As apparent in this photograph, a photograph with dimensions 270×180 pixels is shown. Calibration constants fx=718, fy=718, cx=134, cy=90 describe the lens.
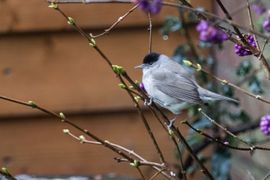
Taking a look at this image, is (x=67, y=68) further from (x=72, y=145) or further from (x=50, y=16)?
(x=72, y=145)

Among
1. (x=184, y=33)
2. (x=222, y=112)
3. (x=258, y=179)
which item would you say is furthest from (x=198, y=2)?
(x=258, y=179)

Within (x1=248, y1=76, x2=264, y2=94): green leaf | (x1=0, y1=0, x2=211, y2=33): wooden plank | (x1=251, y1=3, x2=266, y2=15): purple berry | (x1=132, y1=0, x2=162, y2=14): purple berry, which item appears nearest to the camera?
(x1=132, y1=0, x2=162, y2=14): purple berry

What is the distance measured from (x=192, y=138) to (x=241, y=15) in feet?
1.58

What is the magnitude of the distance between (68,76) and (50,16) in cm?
25

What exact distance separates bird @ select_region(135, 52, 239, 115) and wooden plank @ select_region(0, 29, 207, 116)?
2.03ft

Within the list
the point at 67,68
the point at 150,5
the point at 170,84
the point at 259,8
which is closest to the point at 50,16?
the point at 67,68

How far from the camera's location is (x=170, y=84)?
7.36ft

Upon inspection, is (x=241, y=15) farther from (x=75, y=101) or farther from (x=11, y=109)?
(x=11, y=109)

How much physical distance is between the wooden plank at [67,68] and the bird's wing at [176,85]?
0.63 meters

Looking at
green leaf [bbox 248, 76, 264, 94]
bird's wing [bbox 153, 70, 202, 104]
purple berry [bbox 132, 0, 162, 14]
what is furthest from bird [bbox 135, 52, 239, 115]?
purple berry [bbox 132, 0, 162, 14]

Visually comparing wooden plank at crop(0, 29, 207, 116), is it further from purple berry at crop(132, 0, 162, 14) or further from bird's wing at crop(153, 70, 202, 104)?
purple berry at crop(132, 0, 162, 14)

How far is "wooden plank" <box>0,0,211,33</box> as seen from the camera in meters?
2.85

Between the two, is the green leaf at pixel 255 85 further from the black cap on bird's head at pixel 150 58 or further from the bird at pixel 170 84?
the black cap on bird's head at pixel 150 58

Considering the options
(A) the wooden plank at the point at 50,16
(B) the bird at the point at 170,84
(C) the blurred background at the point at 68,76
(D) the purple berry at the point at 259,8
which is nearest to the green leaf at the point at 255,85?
(B) the bird at the point at 170,84
